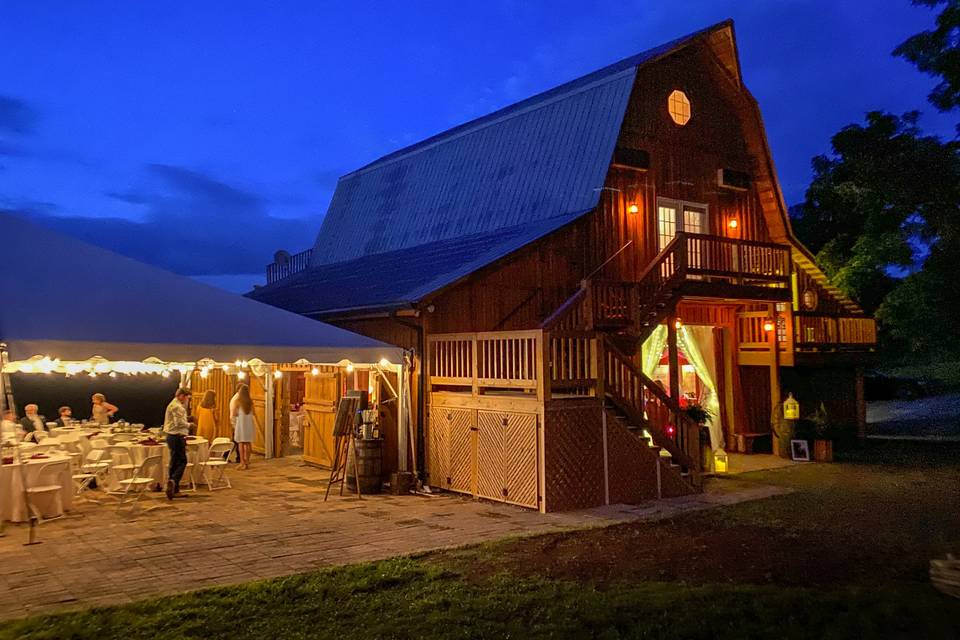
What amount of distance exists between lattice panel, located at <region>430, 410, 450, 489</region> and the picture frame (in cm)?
836

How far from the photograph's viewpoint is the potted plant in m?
16.6

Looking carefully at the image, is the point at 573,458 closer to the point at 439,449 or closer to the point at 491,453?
the point at 491,453

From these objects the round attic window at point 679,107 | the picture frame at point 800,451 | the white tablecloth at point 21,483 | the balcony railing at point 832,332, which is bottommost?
the picture frame at point 800,451

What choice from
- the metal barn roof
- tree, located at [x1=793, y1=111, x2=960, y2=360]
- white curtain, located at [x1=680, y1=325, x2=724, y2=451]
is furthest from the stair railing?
tree, located at [x1=793, y1=111, x2=960, y2=360]

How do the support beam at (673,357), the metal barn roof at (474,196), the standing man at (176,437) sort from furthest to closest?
the metal barn roof at (474,196) → the support beam at (673,357) → the standing man at (176,437)

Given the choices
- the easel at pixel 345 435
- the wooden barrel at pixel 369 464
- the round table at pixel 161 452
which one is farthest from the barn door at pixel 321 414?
the wooden barrel at pixel 369 464

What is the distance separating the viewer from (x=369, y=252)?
795 inches

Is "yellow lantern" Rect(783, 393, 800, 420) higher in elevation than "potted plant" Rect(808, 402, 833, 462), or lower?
higher

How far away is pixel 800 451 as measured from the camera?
55.4ft

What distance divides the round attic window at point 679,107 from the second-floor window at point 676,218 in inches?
70.6

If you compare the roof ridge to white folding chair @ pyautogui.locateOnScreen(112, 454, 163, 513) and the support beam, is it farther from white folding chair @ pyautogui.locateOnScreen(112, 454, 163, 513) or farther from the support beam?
white folding chair @ pyautogui.locateOnScreen(112, 454, 163, 513)

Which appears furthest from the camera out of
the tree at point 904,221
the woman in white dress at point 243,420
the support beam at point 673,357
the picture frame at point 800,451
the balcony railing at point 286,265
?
the balcony railing at point 286,265

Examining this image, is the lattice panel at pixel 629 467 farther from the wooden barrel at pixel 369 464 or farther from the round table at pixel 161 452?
the round table at pixel 161 452

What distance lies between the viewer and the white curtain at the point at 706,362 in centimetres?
1686
